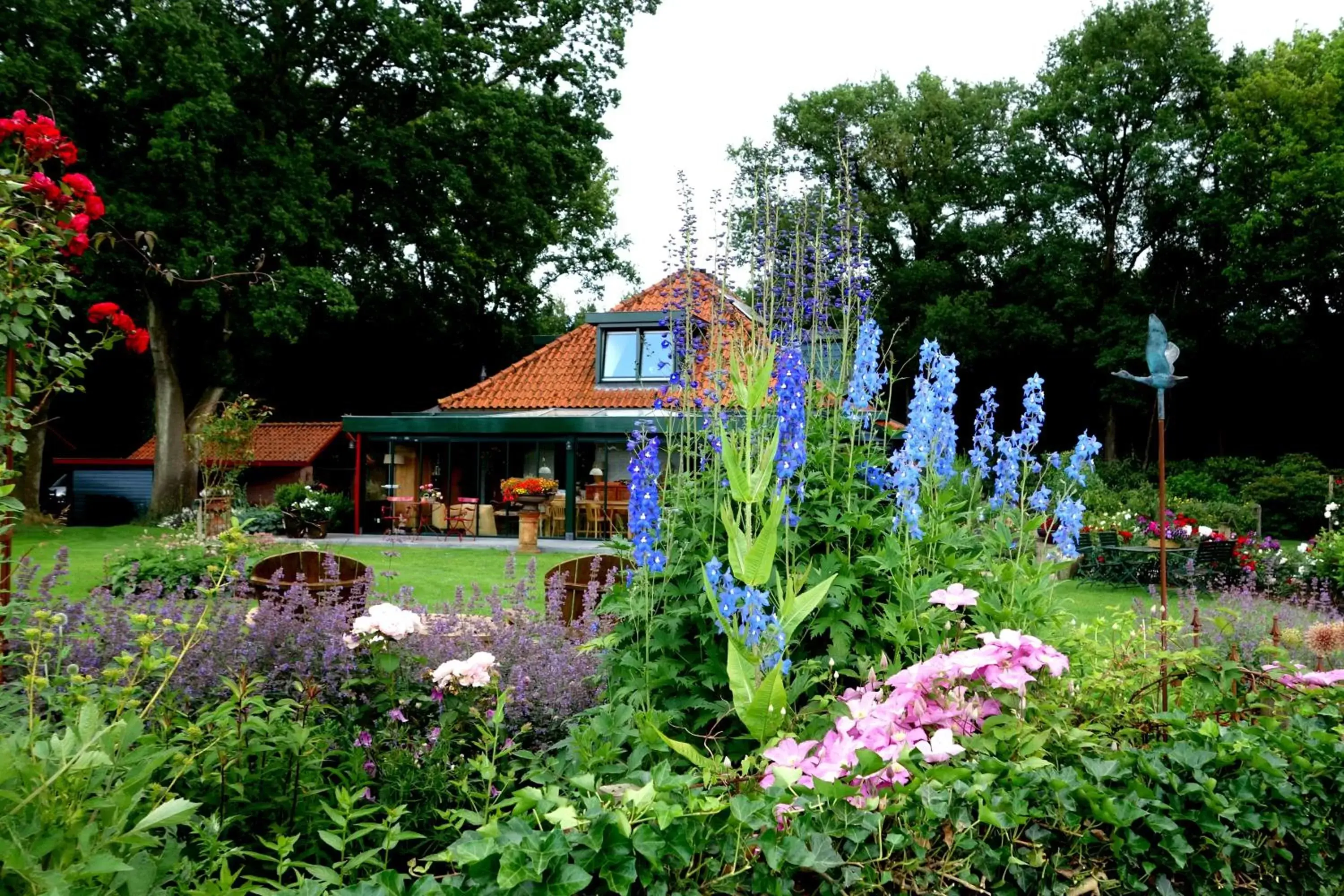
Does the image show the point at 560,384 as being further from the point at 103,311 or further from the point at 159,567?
the point at 103,311

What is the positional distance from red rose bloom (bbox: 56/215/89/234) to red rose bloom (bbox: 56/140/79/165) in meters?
0.20

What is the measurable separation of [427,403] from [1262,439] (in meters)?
26.9

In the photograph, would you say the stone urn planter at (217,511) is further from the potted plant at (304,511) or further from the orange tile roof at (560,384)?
the orange tile roof at (560,384)

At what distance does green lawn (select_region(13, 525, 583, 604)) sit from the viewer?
10.3m

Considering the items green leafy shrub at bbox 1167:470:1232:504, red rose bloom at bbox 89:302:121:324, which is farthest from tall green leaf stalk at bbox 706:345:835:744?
green leafy shrub at bbox 1167:470:1232:504

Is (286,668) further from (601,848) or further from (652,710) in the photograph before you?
(601,848)

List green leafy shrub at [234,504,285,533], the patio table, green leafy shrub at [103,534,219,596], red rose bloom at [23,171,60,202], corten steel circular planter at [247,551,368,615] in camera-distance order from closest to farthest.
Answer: red rose bloom at [23,171,60,202], corten steel circular planter at [247,551,368,615], green leafy shrub at [103,534,219,596], the patio table, green leafy shrub at [234,504,285,533]

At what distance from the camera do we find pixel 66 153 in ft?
10.9

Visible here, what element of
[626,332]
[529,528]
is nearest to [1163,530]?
[529,528]

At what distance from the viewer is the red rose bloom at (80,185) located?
3.20 metres

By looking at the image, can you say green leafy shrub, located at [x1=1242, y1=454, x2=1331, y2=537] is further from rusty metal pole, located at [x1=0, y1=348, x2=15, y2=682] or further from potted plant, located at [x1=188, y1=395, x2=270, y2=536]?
rusty metal pole, located at [x1=0, y1=348, x2=15, y2=682]

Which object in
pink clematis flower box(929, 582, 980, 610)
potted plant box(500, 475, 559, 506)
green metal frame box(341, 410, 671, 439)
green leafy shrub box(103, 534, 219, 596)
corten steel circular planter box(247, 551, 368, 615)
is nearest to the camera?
pink clematis flower box(929, 582, 980, 610)

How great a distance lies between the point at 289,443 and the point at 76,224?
24.4m

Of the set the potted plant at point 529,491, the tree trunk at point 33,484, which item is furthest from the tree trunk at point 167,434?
the potted plant at point 529,491
